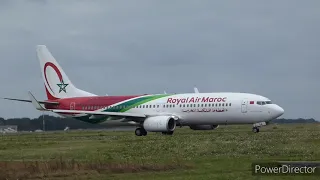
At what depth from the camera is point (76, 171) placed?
22094 millimetres

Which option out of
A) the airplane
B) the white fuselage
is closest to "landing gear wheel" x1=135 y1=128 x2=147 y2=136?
the airplane

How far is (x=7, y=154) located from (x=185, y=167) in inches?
498

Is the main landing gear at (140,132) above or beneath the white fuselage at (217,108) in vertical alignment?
beneath

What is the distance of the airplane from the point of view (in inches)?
2137

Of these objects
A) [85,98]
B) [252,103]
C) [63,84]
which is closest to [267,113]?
[252,103]

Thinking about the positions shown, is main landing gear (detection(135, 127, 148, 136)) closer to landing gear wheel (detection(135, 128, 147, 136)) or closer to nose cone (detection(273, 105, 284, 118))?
landing gear wheel (detection(135, 128, 147, 136))

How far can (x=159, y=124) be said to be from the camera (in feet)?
182

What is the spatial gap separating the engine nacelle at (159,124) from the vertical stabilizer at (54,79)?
12.7m

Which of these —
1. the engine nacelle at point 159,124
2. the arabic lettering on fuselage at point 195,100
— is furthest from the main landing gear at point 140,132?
the arabic lettering on fuselage at point 195,100

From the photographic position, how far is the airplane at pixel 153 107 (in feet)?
178

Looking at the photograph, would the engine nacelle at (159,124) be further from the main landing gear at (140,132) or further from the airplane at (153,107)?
the main landing gear at (140,132)

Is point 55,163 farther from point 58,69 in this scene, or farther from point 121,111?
point 58,69

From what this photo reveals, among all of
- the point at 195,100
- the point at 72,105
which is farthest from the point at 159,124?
the point at 72,105

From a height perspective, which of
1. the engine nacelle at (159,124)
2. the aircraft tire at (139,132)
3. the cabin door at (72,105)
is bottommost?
the aircraft tire at (139,132)
